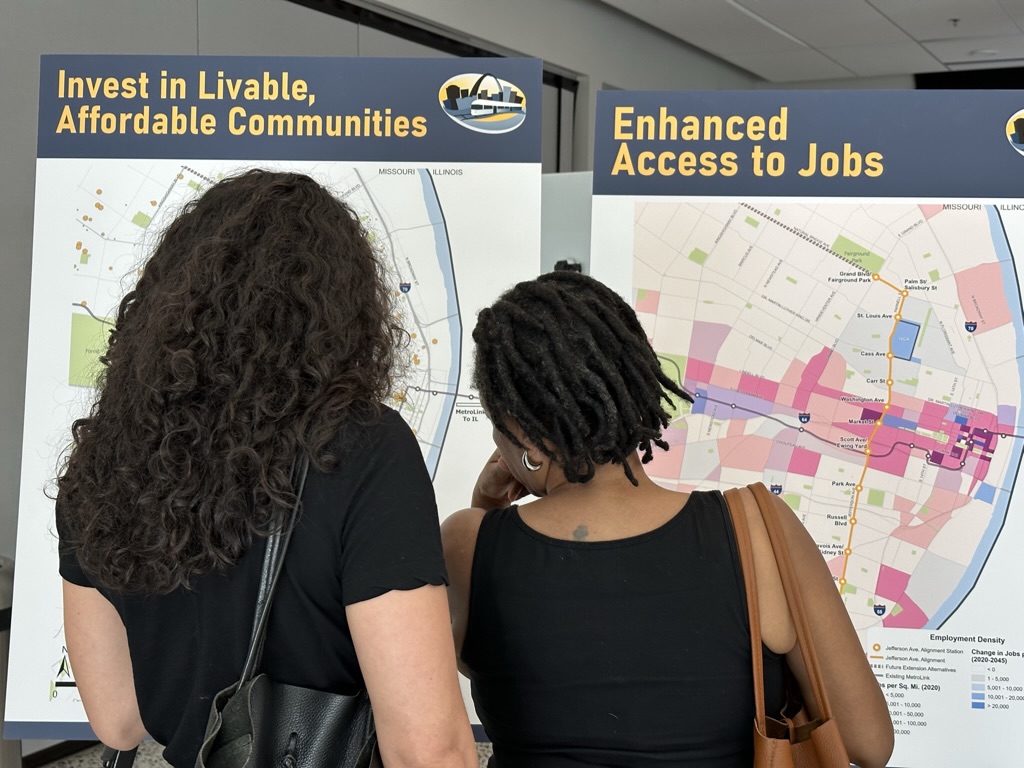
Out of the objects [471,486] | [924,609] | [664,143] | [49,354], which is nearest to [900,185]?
[664,143]

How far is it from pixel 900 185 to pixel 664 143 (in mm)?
429

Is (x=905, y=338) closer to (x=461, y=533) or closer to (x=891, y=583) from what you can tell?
(x=891, y=583)

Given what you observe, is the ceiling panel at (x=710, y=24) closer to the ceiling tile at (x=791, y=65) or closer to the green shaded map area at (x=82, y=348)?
the ceiling tile at (x=791, y=65)

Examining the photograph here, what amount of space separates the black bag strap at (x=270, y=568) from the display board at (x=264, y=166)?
33.8 inches

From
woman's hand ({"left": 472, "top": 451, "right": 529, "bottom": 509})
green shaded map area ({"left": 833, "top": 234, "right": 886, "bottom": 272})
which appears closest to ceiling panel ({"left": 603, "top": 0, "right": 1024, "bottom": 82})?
green shaded map area ({"left": 833, "top": 234, "right": 886, "bottom": 272})

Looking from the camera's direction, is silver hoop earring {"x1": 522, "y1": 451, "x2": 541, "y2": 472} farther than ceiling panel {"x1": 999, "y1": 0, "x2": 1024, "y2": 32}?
No

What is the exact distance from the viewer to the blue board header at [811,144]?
1709mm

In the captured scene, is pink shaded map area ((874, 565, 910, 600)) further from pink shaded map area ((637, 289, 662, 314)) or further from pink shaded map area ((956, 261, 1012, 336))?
pink shaded map area ((637, 289, 662, 314))

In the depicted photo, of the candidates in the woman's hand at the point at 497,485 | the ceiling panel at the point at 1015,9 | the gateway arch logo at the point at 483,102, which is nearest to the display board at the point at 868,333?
the gateway arch logo at the point at 483,102

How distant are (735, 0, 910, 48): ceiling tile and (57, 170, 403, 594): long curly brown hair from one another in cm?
496

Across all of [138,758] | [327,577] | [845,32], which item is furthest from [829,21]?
[327,577]

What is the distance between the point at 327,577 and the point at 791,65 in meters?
6.69

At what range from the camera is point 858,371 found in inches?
68.6

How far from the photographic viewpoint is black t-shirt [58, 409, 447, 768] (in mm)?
906
